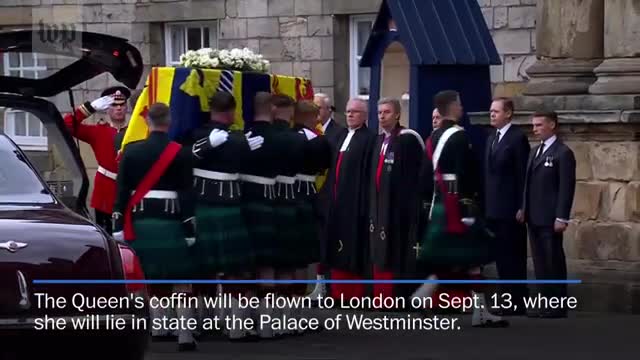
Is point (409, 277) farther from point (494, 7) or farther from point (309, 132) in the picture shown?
point (494, 7)

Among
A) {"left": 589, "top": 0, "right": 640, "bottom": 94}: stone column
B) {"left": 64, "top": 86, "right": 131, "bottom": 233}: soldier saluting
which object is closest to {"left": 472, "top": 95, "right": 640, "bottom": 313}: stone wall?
{"left": 589, "top": 0, "right": 640, "bottom": 94}: stone column

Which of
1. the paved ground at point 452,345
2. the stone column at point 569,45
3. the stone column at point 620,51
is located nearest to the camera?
the paved ground at point 452,345

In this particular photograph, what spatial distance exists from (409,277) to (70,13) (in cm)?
1196

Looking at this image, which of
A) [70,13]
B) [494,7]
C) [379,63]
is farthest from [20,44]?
[70,13]

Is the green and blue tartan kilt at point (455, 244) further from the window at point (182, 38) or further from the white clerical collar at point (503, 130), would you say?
the window at point (182, 38)

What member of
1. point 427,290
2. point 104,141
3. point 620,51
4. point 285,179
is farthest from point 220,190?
point 620,51

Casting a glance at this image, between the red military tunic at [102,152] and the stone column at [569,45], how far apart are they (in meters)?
4.08

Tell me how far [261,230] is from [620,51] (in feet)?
14.5

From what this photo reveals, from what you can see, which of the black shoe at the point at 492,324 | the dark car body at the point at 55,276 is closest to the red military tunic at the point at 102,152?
the black shoe at the point at 492,324

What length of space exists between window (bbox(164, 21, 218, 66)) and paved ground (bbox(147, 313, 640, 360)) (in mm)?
11287

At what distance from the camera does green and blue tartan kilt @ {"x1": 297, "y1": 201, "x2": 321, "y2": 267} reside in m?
14.0

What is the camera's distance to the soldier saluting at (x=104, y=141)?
15.6 metres

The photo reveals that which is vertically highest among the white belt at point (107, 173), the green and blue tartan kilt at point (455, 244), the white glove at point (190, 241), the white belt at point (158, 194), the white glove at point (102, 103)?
the white glove at point (102, 103)

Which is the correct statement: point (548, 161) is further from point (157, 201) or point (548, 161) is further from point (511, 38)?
point (511, 38)
